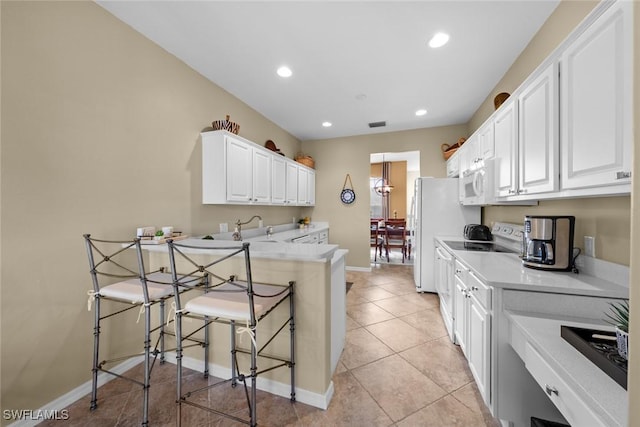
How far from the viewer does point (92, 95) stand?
1796mm

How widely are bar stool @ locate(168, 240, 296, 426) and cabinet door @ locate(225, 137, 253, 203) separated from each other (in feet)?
3.45

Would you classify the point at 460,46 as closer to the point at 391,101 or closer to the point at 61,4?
the point at 391,101

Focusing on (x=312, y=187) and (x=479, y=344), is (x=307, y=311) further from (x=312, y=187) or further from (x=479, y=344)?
(x=312, y=187)

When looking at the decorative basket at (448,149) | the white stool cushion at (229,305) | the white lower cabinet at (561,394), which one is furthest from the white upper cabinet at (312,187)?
the white lower cabinet at (561,394)

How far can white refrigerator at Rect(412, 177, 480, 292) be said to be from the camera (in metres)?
3.50

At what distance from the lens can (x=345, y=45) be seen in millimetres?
2287

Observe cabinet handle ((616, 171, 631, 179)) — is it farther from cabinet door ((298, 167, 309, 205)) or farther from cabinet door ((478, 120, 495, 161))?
cabinet door ((298, 167, 309, 205))

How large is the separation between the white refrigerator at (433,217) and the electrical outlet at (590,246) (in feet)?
6.45

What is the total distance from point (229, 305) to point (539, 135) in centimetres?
220

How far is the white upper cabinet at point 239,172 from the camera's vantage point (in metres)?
2.66

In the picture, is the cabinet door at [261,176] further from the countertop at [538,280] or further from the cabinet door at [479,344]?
the cabinet door at [479,344]

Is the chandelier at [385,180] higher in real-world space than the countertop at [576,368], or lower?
higher

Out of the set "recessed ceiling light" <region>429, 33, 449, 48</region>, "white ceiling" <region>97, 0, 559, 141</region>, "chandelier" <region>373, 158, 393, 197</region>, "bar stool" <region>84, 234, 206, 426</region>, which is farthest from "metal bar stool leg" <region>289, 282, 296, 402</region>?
"chandelier" <region>373, 158, 393, 197</region>

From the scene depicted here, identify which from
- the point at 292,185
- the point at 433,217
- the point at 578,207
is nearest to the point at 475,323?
the point at 578,207
